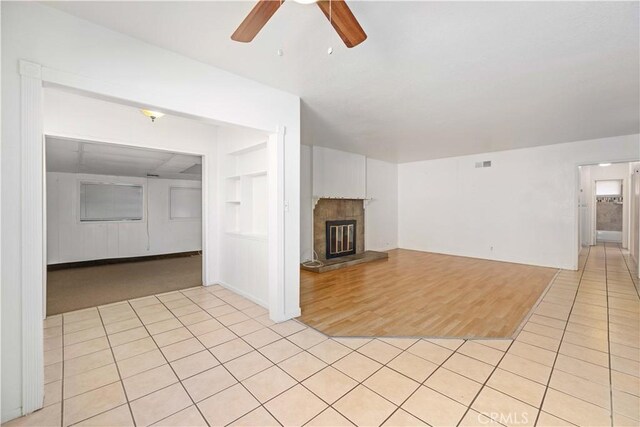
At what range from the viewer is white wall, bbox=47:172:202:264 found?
555 centimetres

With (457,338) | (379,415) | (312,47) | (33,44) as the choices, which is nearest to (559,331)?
(457,338)

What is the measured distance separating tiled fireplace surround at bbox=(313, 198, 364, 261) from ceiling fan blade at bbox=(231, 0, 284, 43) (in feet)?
14.4

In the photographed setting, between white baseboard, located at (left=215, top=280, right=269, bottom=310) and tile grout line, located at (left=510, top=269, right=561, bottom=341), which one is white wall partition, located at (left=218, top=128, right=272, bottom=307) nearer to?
white baseboard, located at (left=215, top=280, right=269, bottom=310)

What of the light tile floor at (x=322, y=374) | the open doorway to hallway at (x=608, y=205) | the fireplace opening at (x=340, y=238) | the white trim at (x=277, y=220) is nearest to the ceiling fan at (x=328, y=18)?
the white trim at (x=277, y=220)

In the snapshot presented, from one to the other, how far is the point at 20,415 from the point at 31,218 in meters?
1.20

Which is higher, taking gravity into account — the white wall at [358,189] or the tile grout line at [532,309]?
the white wall at [358,189]

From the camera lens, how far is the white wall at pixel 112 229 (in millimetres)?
5547

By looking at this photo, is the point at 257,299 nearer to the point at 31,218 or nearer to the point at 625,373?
the point at 31,218

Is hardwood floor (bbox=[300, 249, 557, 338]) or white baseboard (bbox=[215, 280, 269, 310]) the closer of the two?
hardwood floor (bbox=[300, 249, 557, 338])

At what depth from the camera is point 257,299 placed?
11.3ft

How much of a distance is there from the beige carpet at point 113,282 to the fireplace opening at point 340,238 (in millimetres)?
2801

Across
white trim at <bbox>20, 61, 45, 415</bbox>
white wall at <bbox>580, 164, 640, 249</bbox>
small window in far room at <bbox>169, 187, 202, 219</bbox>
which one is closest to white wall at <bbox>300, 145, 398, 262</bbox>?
small window in far room at <bbox>169, 187, 202, 219</bbox>

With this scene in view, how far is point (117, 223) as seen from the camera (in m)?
6.27

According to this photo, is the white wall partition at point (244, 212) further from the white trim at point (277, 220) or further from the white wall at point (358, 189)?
the white wall at point (358, 189)
